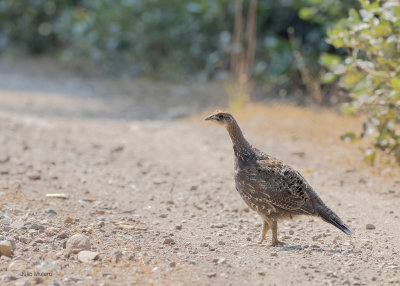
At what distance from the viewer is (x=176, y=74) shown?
13.4 metres

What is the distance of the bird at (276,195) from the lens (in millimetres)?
4840

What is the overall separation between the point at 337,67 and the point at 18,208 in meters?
3.82

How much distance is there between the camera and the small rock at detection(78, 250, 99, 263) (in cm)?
425

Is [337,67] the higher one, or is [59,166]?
[337,67]

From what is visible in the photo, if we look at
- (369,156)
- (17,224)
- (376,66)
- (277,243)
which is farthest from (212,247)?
(376,66)

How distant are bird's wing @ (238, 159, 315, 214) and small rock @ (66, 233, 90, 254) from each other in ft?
4.38

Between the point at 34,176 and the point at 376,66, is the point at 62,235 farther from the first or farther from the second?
the point at 376,66

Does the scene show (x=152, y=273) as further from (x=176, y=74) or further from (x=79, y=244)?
(x=176, y=74)

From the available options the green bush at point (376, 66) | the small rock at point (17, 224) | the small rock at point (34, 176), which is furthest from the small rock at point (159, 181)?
the green bush at point (376, 66)

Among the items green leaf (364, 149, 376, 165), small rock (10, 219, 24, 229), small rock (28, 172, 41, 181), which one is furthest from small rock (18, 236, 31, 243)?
green leaf (364, 149, 376, 165)

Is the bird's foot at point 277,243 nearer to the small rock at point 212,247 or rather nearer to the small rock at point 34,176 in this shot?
the small rock at point 212,247

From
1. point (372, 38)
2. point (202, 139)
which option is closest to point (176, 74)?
point (202, 139)

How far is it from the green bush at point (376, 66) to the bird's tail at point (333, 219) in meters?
1.69

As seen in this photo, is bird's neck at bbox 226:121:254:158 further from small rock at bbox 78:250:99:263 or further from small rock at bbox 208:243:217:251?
small rock at bbox 78:250:99:263
